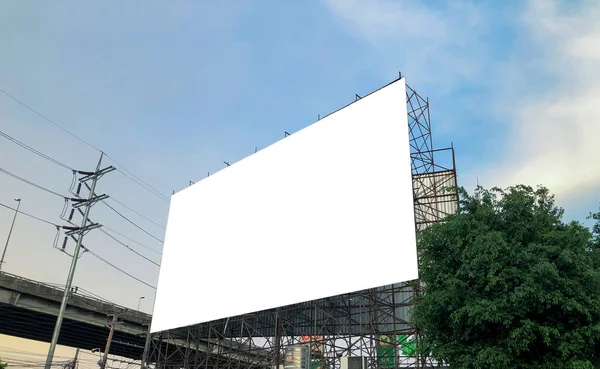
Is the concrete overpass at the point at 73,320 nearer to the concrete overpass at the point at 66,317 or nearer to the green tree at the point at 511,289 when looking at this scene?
the concrete overpass at the point at 66,317

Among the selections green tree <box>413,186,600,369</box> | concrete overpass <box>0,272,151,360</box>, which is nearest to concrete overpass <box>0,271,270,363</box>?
concrete overpass <box>0,272,151,360</box>

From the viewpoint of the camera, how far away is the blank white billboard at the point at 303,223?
15.0 meters

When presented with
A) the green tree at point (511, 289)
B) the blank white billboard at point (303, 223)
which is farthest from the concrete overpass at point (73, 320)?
the green tree at point (511, 289)

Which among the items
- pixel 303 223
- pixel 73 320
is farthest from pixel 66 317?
pixel 303 223

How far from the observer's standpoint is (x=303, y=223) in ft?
58.7

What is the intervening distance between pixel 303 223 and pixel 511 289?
27.3 ft

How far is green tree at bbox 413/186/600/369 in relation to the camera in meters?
10.8

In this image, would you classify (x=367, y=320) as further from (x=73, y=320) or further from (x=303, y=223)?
(x=73, y=320)

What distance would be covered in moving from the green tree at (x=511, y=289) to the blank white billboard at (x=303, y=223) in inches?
57.7

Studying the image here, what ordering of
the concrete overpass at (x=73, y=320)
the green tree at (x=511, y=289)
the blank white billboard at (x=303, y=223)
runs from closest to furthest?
the green tree at (x=511, y=289)
the blank white billboard at (x=303, y=223)
the concrete overpass at (x=73, y=320)

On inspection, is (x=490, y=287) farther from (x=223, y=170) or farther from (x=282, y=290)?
(x=223, y=170)

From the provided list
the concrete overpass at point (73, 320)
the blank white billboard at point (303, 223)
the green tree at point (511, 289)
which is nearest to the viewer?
the green tree at point (511, 289)

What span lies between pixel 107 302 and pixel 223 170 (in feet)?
38.4

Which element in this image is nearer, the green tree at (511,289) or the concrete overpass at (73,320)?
the green tree at (511,289)
